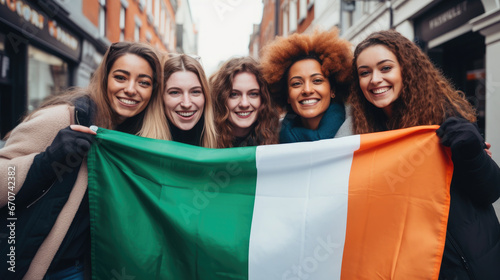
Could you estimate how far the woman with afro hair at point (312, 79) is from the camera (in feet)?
8.59

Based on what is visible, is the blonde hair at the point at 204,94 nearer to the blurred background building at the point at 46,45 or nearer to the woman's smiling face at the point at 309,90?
the woman's smiling face at the point at 309,90

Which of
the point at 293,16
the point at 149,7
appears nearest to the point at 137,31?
the point at 149,7

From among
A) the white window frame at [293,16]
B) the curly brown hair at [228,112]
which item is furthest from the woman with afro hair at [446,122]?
the white window frame at [293,16]

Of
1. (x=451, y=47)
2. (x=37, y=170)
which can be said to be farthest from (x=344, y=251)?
(x=451, y=47)

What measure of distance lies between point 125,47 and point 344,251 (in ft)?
6.75

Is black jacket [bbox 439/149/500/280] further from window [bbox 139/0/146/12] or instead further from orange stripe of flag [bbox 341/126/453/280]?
window [bbox 139/0/146/12]

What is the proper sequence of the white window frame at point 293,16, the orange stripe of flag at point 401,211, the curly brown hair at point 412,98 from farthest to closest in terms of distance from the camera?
the white window frame at point 293,16, the curly brown hair at point 412,98, the orange stripe of flag at point 401,211

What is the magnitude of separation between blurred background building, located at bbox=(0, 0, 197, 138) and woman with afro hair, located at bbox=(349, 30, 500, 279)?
2641 mm

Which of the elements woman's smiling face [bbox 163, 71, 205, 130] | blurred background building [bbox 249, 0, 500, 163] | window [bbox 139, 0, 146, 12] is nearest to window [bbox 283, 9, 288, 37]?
window [bbox 139, 0, 146, 12]

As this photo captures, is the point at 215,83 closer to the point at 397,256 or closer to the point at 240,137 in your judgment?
the point at 240,137

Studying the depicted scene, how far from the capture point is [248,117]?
2.79 metres

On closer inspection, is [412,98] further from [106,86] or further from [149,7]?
[149,7]

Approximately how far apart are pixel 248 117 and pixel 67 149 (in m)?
1.46

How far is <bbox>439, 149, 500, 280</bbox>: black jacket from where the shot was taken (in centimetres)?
169
